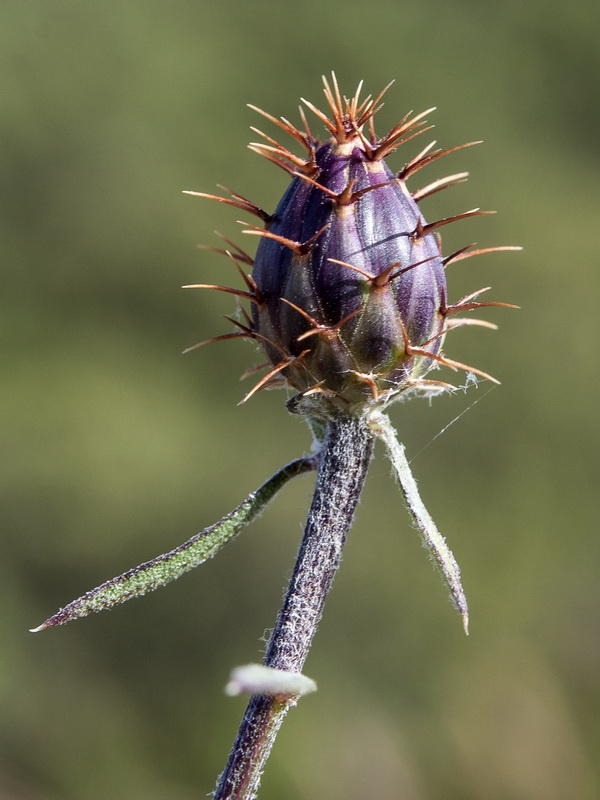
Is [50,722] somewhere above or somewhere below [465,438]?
below

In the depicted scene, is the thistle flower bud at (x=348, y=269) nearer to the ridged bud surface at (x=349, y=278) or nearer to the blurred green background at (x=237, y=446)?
the ridged bud surface at (x=349, y=278)

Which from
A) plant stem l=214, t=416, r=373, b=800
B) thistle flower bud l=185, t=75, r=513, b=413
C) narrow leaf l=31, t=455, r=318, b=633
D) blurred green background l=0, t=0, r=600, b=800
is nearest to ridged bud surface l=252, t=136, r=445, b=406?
thistle flower bud l=185, t=75, r=513, b=413

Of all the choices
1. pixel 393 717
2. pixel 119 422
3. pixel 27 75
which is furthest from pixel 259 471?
pixel 27 75

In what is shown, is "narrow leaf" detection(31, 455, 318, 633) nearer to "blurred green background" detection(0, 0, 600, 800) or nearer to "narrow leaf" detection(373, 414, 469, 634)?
"narrow leaf" detection(373, 414, 469, 634)

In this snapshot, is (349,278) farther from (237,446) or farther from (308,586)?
(237,446)

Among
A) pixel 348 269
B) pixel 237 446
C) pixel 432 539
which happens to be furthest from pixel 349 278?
pixel 237 446

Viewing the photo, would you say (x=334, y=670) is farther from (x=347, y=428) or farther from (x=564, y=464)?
(x=347, y=428)
